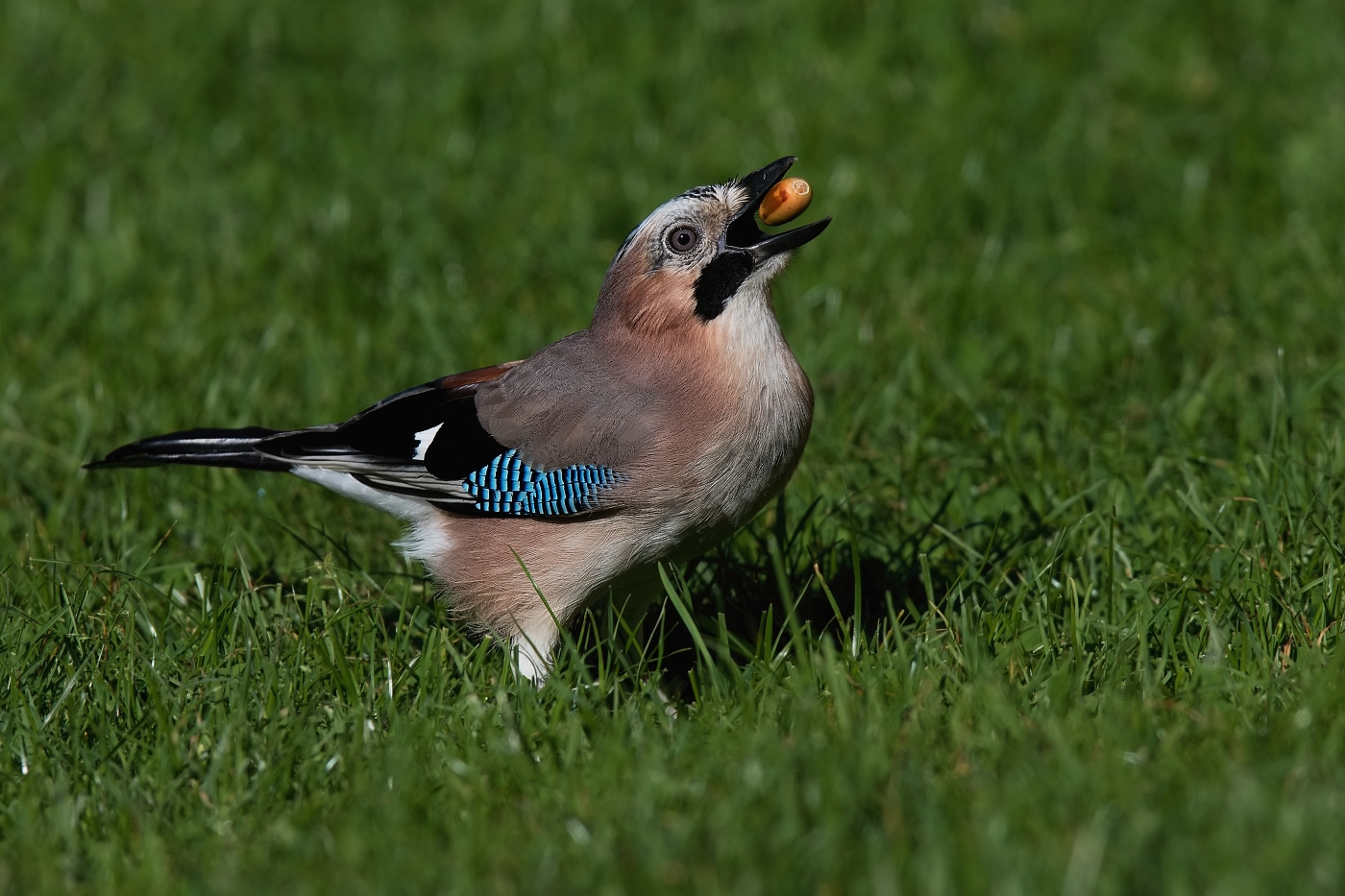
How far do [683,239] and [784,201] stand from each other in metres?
0.31

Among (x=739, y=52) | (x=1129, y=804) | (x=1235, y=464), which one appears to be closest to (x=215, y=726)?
(x=1129, y=804)

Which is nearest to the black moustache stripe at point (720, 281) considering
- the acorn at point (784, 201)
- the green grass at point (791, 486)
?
the acorn at point (784, 201)

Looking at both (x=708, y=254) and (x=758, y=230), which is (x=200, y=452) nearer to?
(x=708, y=254)

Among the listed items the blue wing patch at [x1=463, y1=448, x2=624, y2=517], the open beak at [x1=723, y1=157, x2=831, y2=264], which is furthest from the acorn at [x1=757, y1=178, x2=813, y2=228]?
the blue wing patch at [x1=463, y1=448, x2=624, y2=517]

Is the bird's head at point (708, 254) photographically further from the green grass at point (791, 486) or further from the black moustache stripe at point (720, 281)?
the green grass at point (791, 486)

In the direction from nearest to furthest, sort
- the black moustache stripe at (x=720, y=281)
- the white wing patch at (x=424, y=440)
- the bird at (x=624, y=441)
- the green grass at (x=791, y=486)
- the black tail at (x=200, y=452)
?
the green grass at (x=791, y=486) < the bird at (x=624, y=441) < the black moustache stripe at (x=720, y=281) < the white wing patch at (x=424, y=440) < the black tail at (x=200, y=452)

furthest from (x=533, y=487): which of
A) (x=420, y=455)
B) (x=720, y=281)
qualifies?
(x=720, y=281)

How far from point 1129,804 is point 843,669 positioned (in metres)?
0.99

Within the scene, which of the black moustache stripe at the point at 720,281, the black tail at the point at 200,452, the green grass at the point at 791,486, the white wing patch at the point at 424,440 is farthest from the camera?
the black tail at the point at 200,452

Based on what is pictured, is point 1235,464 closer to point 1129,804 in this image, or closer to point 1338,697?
point 1338,697

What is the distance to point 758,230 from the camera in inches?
184

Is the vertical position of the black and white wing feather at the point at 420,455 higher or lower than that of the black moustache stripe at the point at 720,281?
lower

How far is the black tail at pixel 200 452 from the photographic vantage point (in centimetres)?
505

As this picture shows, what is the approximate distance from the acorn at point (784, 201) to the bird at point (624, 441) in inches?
2.3
